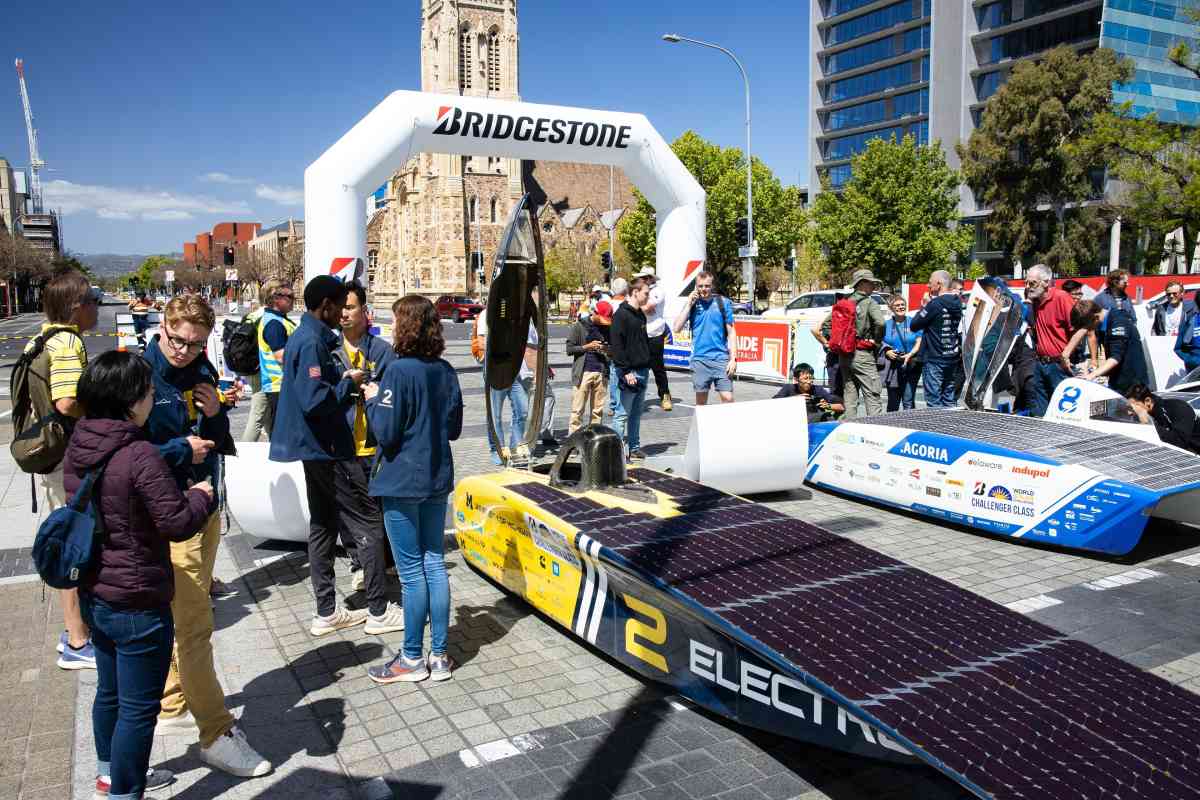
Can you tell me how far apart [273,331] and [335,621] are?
2.45m

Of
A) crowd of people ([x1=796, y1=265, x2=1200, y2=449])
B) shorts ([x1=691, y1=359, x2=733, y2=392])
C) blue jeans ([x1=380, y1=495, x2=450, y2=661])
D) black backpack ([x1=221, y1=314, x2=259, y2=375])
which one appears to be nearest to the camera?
blue jeans ([x1=380, y1=495, x2=450, y2=661])

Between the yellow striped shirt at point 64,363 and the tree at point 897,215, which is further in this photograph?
the tree at point 897,215

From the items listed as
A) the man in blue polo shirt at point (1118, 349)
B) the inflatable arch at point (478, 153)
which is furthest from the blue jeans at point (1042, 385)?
the inflatable arch at point (478, 153)

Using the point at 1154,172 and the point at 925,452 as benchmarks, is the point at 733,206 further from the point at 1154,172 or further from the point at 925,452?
the point at 925,452

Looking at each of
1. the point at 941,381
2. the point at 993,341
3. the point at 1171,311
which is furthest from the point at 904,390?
the point at 1171,311

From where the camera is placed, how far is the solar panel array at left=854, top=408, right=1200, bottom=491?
6.03 m

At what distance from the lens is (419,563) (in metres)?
4.39

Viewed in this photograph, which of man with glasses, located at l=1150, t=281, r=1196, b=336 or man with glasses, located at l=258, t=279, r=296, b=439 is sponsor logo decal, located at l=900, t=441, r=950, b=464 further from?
Answer: man with glasses, located at l=1150, t=281, r=1196, b=336

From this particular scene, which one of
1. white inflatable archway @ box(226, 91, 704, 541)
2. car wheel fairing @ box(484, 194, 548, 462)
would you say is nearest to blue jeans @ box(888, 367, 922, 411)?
car wheel fairing @ box(484, 194, 548, 462)

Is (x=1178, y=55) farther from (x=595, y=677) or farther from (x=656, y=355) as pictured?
(x=595, y=677)

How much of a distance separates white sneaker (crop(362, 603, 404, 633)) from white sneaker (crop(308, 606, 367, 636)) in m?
0.10

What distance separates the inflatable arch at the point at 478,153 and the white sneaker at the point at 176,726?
8.89 metres

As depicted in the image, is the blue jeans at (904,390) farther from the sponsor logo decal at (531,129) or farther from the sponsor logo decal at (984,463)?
the sponsor logo decal at (531,129)

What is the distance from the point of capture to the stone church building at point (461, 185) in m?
87.9
